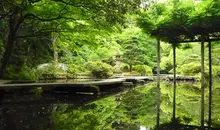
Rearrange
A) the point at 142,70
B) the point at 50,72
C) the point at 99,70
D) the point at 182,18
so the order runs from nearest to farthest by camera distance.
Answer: the point at 182,18 → the point at 99,70 → the point at 50,72 → the point at 142,70

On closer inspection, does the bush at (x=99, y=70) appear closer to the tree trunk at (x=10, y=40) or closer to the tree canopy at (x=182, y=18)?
the tree canopy at (x=182, y=18)

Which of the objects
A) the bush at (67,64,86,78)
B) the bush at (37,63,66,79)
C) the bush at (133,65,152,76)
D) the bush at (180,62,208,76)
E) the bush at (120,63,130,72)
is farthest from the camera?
the bush at (133,65,152,76)

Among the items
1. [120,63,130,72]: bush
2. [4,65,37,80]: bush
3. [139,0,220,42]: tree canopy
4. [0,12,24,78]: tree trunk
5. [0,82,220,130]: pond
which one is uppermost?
[139,0,220,42]: tree canopy

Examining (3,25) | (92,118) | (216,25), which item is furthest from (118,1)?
(3,25)

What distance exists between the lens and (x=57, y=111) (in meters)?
7.53

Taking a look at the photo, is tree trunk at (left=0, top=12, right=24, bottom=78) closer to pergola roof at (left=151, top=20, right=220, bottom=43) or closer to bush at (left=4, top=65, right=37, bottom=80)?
bush at (left=4, top=65, right=37, bottom=80)

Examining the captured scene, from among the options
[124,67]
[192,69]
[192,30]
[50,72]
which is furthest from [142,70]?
[192,30]

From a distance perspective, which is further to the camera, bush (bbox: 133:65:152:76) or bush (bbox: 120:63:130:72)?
bush (bbox: 133:65:152:76)

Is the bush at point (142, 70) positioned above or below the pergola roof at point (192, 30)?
below

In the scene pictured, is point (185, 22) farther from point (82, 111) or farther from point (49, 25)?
point (82, 111)

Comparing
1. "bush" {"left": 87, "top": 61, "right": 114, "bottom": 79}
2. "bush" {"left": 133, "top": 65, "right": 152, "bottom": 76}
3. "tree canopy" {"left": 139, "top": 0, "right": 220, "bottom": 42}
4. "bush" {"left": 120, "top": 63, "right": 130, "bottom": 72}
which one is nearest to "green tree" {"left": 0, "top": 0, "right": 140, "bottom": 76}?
"tree canopy" {"left": 139, "top": 0, "right": 220, "bottom": 42}

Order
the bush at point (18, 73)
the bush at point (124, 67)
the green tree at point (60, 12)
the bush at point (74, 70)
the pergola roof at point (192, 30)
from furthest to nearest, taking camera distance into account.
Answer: the bush at point (124, 67)
the bush at point (74, 70)
the bush at point (18, 73)
the pergola roof at point (192, 30)
the green tree at point (60, 12)

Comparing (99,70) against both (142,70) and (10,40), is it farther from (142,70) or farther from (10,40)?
(142,70)

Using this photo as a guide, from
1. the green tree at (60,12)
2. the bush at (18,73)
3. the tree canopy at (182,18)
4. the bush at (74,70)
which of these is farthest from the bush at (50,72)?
the tree canopy at (182,18)
